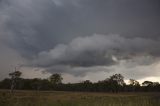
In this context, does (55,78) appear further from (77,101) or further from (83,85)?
(77,101)

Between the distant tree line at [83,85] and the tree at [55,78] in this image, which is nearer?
the distant tree line at [83,85]

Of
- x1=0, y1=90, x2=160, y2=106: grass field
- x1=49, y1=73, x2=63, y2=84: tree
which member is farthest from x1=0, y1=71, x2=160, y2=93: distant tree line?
x1=0, y1=90, x2=160, y2=106: grass field

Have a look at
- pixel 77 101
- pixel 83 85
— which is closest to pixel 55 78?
pixel 83 85

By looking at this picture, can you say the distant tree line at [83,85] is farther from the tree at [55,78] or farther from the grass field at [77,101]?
the grass field at [77,101]

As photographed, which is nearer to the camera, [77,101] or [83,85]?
[77,101]

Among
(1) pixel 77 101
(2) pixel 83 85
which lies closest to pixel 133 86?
(2) pixel 83 85

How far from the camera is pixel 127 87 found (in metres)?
Result: 166

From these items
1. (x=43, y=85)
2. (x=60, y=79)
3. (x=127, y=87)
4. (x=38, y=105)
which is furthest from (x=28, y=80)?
(x=38, y=105)

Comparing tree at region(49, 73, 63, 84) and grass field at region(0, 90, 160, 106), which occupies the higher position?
tree at region(49, 73, 63, 84)

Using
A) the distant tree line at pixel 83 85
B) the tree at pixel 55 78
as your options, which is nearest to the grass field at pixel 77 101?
the distant tree line at pixel 83 85

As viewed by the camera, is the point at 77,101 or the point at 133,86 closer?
the point at 77,101

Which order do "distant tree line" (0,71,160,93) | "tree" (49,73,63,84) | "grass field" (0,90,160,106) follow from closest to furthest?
"grass field" (0,90,160,106) < "distant tree line" (0,71,160,93) < "tree" (49,73,63,84)

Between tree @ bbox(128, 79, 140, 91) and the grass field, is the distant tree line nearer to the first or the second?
tree @ bbox(128, 79, 140, 91)

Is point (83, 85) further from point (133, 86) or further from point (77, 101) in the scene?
point (77, 101)
